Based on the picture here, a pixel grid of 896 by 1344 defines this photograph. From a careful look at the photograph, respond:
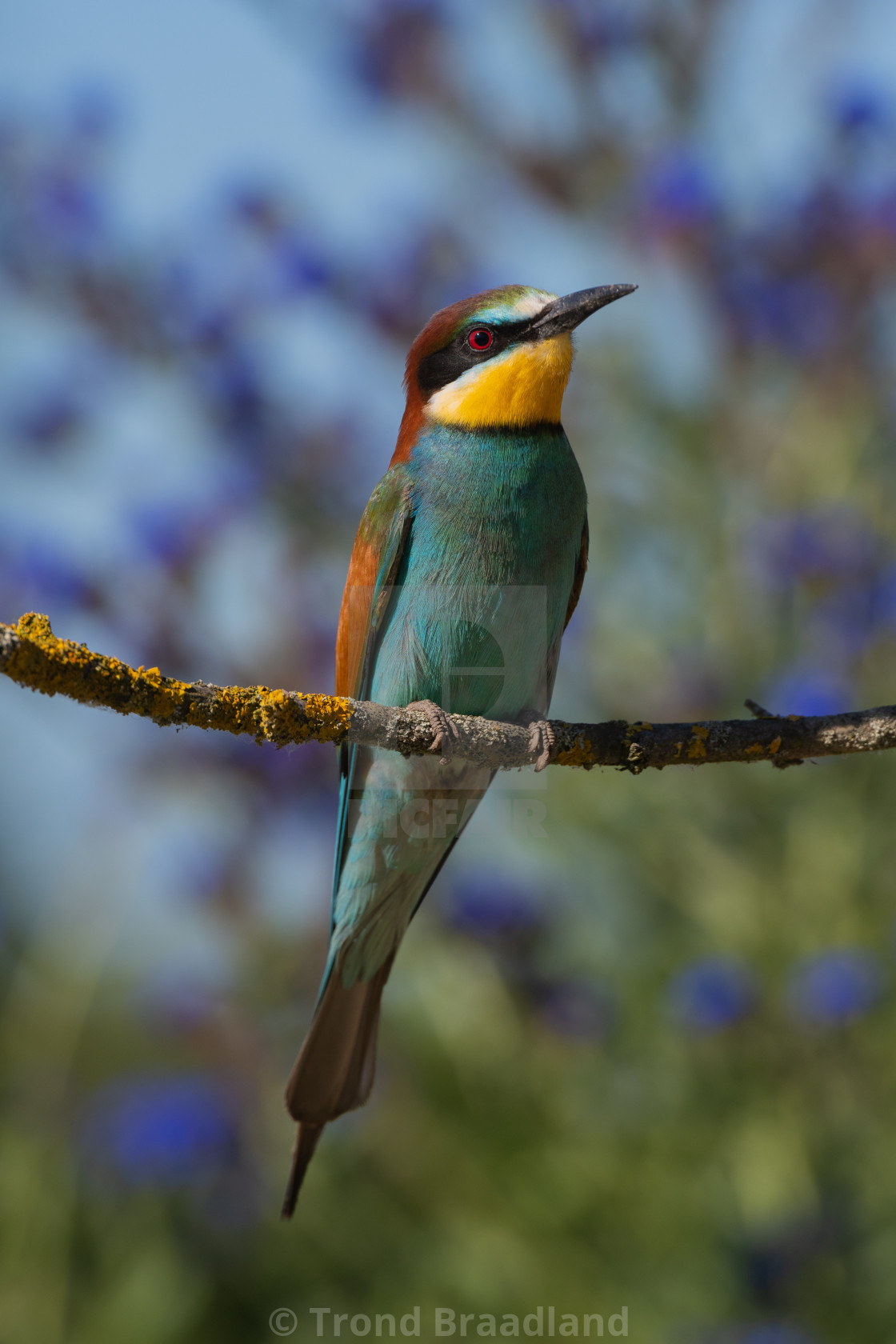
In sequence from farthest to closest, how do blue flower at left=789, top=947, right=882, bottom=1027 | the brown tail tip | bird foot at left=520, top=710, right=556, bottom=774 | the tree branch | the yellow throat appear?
blue flower at left=789, top=947, right=882, bottom=1027 < the yellow throat < the brown tail tip < bird foot at left=520, top=710, right=556, bottom=774 < the tree branch

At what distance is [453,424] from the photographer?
2.19 metres

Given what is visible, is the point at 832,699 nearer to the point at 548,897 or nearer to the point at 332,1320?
the point at 548,897

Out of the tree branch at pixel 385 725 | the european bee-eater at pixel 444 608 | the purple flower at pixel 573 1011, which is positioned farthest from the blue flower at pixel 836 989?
the tree branch at pixel 385 725

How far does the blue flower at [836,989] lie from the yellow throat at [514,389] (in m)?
1.42

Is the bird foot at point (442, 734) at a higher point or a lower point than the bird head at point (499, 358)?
lower

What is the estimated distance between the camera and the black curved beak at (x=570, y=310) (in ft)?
7.22

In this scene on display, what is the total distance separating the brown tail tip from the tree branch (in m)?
0.72

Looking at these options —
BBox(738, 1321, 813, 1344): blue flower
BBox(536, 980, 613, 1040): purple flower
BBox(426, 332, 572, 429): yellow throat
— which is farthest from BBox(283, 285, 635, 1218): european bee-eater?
BBox(738, 1321, 813, 1344): blue flower

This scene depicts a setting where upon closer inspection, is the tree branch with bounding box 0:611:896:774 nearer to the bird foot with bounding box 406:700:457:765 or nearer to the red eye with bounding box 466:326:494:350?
the bird foot with bounding box 406:700:457:765

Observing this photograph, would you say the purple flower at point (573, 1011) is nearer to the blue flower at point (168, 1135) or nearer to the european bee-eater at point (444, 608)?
the blue flower at point (168, 1135)

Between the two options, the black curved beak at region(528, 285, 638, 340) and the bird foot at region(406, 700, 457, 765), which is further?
the black curved beak at region(528, 285, 638, 340)

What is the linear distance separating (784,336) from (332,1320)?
9.34ft

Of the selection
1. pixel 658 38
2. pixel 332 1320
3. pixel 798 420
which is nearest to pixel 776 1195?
pixel 332 1320

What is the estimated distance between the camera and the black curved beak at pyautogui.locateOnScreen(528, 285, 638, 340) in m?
2.20
